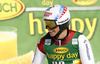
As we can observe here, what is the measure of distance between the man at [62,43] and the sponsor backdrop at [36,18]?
0.98 metres

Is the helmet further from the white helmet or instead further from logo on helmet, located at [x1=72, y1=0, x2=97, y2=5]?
logo on helmet, located at [x1=72, y1=0, x2=97, y2=5]

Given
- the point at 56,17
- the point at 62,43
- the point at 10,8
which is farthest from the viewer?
the point at 10,8

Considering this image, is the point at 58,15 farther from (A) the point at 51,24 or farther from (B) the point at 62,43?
(B) the point at 62,43

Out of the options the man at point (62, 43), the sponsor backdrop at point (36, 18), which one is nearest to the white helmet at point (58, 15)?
the man at point (62, 43)

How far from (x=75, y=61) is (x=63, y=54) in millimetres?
112

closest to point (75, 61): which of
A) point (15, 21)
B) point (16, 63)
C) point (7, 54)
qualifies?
point (16, 63)

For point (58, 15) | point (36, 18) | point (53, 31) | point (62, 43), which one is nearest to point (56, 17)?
point (58, 15)

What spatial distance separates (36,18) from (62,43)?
108 centimetres

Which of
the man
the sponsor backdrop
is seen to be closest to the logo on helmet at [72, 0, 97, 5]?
the sponsor backdrop

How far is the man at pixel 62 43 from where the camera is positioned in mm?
2074

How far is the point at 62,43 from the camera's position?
2.17 m

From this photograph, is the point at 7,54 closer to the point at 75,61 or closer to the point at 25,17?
the point at 25,17

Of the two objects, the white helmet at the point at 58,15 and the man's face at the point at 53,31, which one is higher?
the white helmet at the point at 58,15

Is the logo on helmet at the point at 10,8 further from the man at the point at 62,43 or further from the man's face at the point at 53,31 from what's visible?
the man's face at the point at 53,31
